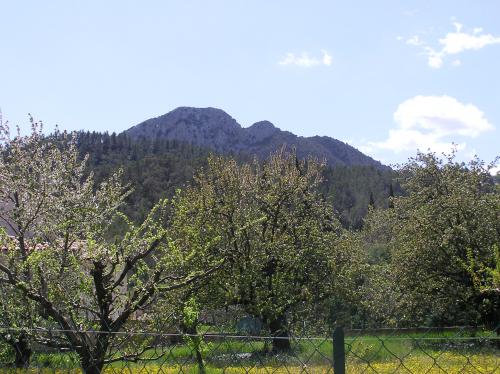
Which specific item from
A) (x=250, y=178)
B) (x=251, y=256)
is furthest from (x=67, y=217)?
(x=250, y=178)

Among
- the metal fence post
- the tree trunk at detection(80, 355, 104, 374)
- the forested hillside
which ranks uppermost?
the forested hillside

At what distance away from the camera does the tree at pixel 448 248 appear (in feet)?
62.7

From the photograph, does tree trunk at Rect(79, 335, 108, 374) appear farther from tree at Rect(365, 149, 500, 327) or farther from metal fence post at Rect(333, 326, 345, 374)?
tree at Rect(365, 149, 500, 327)

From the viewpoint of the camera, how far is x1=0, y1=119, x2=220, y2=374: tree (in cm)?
593

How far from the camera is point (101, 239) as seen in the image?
25.6ft

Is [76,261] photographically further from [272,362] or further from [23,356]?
[272,362]

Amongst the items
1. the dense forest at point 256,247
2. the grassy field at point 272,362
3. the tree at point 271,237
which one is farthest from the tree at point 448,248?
the grassy field at point 272,362

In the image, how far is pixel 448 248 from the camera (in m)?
19.7

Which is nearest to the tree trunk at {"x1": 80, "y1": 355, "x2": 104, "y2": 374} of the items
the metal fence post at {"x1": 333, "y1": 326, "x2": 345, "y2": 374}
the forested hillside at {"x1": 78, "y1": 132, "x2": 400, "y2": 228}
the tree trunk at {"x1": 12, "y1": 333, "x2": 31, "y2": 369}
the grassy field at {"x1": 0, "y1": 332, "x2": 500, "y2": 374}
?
the grassy field at {"x1": 0, "y1": 332, "x2": 500, "y2": 374}

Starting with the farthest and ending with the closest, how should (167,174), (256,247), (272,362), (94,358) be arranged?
(167,174) < (256,247) < (272,362) < (94,358)

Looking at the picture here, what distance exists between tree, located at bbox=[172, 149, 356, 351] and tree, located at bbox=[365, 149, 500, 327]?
2.68m

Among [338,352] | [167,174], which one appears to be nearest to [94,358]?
[338,352]

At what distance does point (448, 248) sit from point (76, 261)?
16.2 metres

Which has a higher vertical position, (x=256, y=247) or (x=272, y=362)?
(x=256, y=247)
